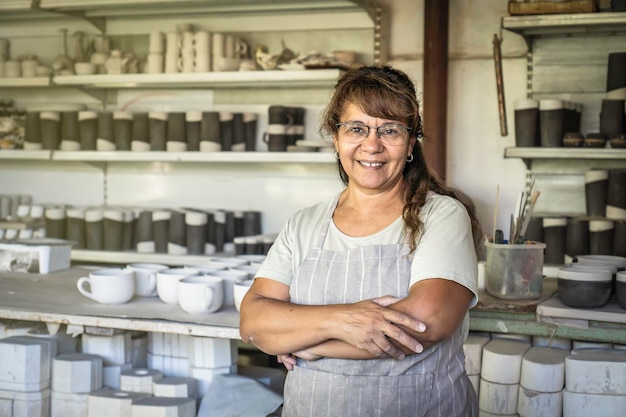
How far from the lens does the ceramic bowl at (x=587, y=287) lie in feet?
7.58

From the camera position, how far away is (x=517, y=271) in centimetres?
249

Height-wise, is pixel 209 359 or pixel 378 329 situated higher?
pixel 378 329

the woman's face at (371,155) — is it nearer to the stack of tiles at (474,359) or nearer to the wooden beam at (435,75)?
the stack of tiles at (474,359)

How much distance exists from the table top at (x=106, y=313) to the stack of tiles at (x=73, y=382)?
0.50ft

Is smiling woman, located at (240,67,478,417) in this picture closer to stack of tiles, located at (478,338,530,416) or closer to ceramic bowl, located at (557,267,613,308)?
stack of tiles, located at (478,338,530,416)

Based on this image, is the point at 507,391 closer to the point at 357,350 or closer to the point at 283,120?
the point at 357,350

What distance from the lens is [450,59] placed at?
4.00m

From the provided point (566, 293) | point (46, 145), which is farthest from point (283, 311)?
point (46, 145)

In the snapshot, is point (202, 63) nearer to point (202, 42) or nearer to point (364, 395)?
point (202, 42)

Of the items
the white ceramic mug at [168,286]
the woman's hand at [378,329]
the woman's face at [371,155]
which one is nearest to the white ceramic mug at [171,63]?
the white ceramic mug at [168,286]

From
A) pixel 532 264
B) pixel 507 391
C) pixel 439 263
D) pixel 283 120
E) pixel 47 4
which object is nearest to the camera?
pixel 439 263

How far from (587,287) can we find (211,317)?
106cm

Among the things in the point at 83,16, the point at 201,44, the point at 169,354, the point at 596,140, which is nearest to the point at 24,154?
the point at 83,16

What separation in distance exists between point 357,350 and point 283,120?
8.09 feet
